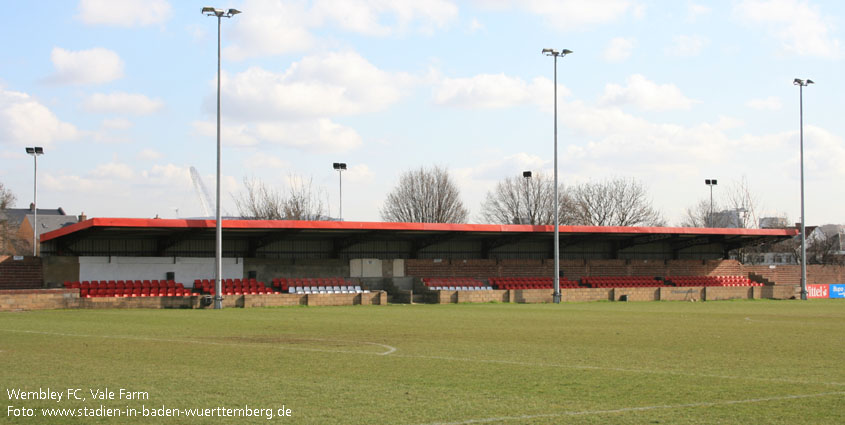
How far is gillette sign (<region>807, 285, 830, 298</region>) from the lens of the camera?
189 feet

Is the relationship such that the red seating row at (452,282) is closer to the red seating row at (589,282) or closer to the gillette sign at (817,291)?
the red seating row at (589,282)

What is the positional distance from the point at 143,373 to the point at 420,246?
39.0 m

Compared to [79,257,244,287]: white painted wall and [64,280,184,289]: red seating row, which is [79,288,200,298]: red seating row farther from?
[79,257,244,287]: white painted wall

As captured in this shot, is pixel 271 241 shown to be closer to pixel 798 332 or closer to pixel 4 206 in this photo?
pixel 798 332

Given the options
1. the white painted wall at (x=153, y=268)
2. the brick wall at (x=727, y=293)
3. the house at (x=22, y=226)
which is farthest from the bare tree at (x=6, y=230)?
the brick wall at (x=727, y=293)

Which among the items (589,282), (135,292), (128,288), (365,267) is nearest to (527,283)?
(589,282)

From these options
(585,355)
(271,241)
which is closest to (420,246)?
(271,241)

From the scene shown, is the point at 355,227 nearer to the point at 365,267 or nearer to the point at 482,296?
the point at 365,267

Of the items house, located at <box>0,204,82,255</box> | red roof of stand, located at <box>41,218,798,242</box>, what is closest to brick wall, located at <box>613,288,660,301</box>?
red roof of stand, located at <box>41,218,798,242</box>

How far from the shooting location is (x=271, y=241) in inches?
1854

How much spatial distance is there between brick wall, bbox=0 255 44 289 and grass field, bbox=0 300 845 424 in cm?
1704

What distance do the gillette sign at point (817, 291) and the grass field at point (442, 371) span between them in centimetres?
3568

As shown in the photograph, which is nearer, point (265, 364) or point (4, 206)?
point (265, 364)

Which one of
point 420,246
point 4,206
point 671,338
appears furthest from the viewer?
point 4,206
